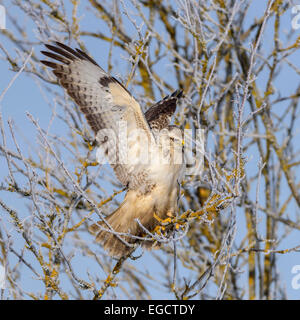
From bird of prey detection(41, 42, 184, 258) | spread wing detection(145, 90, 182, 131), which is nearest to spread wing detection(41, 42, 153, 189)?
bird of prey detection(41, 42, 184, 258)

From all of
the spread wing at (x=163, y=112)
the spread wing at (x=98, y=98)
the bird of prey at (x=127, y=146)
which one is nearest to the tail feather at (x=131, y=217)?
the bird of prey at (x=127, y=146)

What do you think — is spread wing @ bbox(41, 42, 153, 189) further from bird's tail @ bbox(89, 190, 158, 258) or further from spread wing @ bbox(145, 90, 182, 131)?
spread wing @ bbox(145, 90, 182, 131)

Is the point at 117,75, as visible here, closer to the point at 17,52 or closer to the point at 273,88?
the point at 17,52

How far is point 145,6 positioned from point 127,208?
11.0 ft

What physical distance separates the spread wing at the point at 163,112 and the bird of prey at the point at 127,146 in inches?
3.0

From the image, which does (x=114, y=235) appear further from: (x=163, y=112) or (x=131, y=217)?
(x=163, y=112)

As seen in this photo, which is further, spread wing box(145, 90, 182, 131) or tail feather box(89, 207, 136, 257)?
spread wing box(145, 90, 182, 131)

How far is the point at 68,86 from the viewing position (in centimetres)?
379

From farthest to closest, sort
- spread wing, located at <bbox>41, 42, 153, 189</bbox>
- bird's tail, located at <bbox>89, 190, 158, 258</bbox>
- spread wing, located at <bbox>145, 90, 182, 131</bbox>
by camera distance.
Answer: spread wing, located at <bbox>145, 90, 182, 131</bbox> < bird's tail, located at <bbox>89, 190, 158, 258</bbox> < spread wing, located at <bbox>41, 42, 153, 189</bbox>

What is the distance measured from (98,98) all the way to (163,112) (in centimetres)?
63

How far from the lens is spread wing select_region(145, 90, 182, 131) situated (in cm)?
404

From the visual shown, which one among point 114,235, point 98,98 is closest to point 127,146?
point 98,98

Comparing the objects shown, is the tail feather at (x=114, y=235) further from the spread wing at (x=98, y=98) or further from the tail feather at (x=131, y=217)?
the spread wing at (x=98, y=98)
